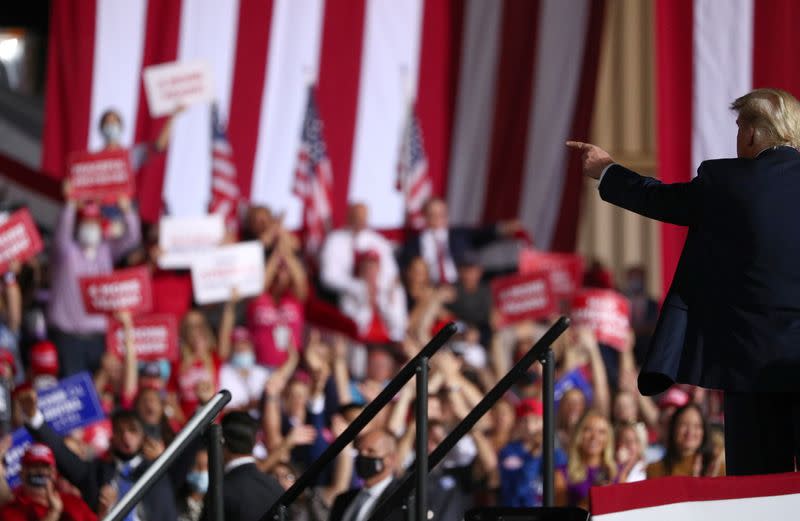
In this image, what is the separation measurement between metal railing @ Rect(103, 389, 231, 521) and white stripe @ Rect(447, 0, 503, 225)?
7.92 m

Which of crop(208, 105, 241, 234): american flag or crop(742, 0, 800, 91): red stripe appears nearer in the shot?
crop(742, 0, 800, 91): red stripe

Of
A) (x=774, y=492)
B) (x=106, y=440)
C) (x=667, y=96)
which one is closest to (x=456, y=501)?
(x=667, y=96)

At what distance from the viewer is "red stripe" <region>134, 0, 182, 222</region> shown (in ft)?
37.5

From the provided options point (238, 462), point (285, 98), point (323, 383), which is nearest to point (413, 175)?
point (285, 98)

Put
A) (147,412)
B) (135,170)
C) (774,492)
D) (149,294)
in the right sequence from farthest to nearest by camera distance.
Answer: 1. (135,170)
2. (149,294)
3. (147,412)
4. (774,492)

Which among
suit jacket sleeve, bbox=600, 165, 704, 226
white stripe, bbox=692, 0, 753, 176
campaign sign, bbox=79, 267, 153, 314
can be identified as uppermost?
white stripe, bbox=692, 0, 753, 176

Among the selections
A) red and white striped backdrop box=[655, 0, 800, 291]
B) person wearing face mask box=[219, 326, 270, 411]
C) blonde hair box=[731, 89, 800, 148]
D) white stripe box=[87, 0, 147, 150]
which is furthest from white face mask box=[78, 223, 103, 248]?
blonde hair box=[731, 89, 800, 148]

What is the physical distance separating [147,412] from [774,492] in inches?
182

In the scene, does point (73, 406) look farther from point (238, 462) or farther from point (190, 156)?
point (190, 156)

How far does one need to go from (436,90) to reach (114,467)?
18.6ft

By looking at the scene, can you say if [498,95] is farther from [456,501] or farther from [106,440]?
[456,501]

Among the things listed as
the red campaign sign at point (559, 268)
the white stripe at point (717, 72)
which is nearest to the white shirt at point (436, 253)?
the red campaign sign at point (559, 268)

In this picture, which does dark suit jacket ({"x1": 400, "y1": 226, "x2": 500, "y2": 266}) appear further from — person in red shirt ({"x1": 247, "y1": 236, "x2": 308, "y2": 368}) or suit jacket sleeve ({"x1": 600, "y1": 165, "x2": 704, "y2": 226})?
suit jacket sleeve ({"x1": 600, "y1": 165, "x2": 704, "y2": 226})

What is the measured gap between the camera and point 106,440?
8242mm
